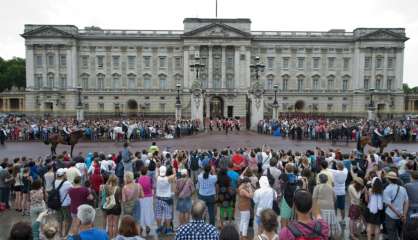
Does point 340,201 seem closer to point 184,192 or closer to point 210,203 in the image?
point 210,203

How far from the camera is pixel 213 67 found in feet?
250

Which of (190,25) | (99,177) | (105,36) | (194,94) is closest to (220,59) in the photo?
(190,25)

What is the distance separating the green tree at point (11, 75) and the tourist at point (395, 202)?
366 ft

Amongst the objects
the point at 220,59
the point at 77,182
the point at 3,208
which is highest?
the point at 220,59

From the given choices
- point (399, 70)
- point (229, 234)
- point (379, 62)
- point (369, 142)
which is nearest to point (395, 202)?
point (229, 234)

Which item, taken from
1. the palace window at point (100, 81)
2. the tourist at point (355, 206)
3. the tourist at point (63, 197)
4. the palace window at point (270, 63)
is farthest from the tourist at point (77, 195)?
the palace window at point (270, 63)

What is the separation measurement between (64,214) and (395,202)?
27.8ft

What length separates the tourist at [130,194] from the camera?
9781 mm

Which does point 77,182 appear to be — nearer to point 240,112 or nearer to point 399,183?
point 399,183

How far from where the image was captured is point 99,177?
41.4 ft

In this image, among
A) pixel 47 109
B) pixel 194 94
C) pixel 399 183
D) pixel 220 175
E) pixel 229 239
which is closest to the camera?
pixel 229 239

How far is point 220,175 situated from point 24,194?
7144 mm

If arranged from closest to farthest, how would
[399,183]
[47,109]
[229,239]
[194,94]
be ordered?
1. [229,239]
2. [399,183]
3. [194,94]
4. [47,109]

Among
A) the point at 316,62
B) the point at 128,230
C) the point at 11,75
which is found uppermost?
the point at 316,62
